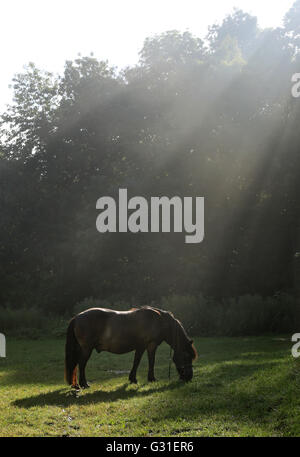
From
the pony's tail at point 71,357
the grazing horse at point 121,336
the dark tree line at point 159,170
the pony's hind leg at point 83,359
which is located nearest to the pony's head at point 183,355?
the grazing horse at point 121,336

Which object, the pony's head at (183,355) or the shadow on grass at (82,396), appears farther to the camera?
the pony's head at (183,355)

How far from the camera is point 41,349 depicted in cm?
1839

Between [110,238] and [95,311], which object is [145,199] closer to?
[110,238]

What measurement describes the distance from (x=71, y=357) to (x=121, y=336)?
113 centimetres

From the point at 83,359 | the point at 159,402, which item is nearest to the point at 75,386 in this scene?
the point at 83,359

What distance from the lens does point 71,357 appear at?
405 inches

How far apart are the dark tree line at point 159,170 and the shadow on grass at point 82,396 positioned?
16.3 metres

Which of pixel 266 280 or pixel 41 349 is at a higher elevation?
pixel 266 280

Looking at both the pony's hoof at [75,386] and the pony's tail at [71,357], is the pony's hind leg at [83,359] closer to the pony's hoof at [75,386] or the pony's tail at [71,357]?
the pony's tail at [71,357]

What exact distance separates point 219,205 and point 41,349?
13.0 meters

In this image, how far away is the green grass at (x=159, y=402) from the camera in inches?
278

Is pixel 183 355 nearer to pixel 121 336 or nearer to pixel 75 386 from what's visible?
pixel 121 336

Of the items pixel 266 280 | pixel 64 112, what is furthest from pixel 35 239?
pixel 266 280

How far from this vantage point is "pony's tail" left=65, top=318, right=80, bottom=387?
33.3ft
